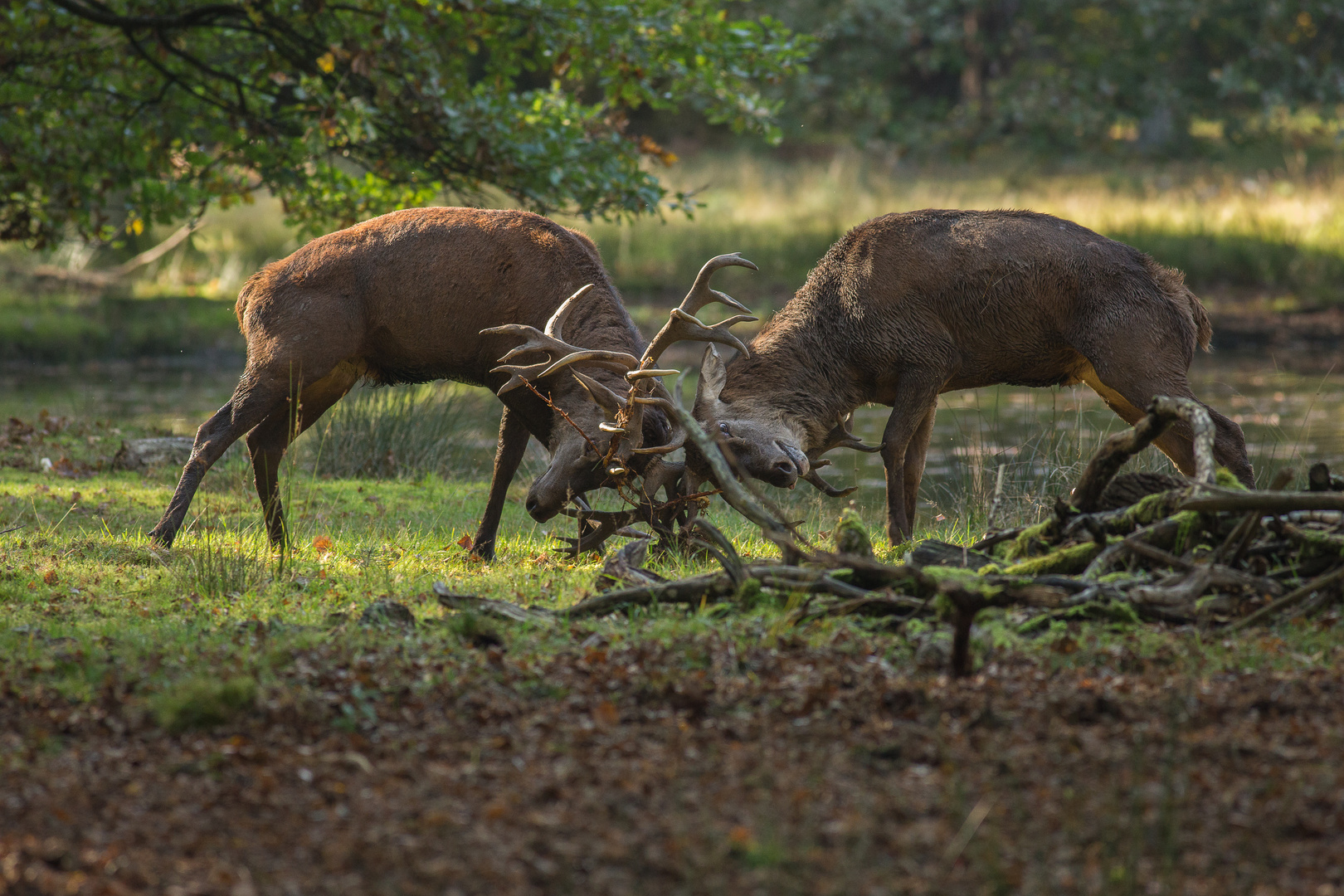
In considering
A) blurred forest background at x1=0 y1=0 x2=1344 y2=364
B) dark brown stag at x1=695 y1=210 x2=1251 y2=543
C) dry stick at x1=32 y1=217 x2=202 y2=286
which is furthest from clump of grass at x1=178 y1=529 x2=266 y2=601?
dry stick at x1=32 y1=217 x2=202 y2=286

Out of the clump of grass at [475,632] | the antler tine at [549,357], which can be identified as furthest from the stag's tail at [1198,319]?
the clump of grass at [475,632]

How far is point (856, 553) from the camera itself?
5562 mm

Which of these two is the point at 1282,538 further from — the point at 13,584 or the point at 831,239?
the point at 831,239

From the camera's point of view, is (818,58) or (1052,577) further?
(818,58)

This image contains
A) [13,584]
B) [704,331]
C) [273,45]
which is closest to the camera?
[13,584]

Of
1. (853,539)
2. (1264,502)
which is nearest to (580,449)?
(853,539)

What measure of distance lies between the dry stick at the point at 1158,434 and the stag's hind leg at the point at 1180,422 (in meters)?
1.83

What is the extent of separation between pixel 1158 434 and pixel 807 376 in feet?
9.83

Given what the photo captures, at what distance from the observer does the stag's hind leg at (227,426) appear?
7.43 metres

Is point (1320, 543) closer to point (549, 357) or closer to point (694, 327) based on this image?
point (694, 327)

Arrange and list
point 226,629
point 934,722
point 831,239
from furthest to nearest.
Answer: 1. point 831,239
2. point 226,629
3. point 934,722

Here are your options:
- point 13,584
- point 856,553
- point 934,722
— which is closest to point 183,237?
point 13,584

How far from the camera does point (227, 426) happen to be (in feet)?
24.7

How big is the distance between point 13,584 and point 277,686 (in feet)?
8.03
